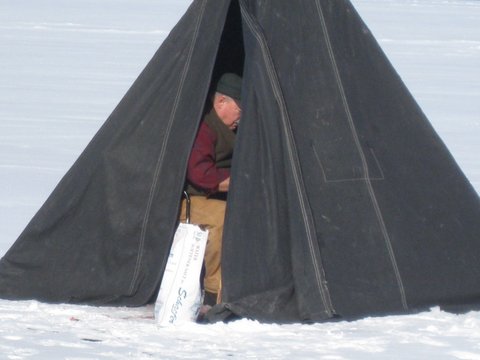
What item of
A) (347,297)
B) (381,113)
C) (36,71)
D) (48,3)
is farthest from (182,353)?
(48,3)

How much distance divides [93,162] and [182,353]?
1.11 m

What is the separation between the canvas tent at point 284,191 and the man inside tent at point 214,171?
0.08 metres

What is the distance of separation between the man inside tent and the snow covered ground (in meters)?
0.32

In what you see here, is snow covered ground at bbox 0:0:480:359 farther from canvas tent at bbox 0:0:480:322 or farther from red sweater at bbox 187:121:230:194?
red sweater at bbox 187:121:230:194

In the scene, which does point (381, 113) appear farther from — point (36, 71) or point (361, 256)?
point (36, 71)

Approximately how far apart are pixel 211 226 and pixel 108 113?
6.70 metres

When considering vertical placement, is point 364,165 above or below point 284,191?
above

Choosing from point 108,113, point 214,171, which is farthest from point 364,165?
point 108,113

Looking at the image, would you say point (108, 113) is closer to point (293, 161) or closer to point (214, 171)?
point (214, 171)

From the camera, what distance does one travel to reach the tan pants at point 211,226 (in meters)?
4.43

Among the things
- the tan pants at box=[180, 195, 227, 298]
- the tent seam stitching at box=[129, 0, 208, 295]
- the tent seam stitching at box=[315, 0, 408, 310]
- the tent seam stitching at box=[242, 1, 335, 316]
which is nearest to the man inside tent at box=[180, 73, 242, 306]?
the tan pants at box=[180, 195, 227, 298]

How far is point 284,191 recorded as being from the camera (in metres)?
4.30

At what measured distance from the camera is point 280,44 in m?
4.42

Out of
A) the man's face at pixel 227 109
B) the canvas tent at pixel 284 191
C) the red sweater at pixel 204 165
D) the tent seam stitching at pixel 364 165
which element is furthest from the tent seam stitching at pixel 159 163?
the tent seam stitching at pixel 364 165
